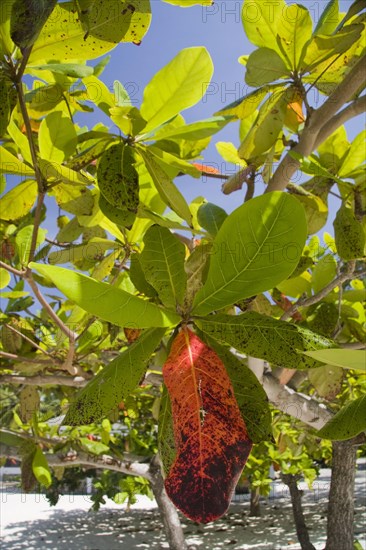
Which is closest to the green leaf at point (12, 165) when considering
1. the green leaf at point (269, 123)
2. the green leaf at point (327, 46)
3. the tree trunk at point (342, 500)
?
the green leaf at point (269, 123)

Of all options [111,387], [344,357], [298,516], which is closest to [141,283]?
[111,387]

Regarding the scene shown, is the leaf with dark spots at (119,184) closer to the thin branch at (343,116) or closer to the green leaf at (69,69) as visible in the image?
the green leaf at (69,69)

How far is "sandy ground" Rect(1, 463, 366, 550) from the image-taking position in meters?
6.14

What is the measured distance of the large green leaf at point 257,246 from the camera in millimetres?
492

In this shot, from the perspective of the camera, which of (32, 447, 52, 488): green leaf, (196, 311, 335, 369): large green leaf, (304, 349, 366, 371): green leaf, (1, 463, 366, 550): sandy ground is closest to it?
(304, 349, 366, 371): green leaf

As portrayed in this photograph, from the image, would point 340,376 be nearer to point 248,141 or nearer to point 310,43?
point 248,141

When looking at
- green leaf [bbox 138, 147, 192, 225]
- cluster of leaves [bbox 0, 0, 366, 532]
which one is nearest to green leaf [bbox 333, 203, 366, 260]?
cluster of leaves [bbox 0, 0, 366, 532]

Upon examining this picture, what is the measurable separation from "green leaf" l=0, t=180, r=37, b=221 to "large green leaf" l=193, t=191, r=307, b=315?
0.54m

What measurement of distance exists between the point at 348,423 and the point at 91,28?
A: 1.80 ft

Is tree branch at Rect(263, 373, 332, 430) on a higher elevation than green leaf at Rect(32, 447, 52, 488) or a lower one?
higher

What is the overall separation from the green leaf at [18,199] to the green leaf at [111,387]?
494mm

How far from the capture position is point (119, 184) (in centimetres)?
73

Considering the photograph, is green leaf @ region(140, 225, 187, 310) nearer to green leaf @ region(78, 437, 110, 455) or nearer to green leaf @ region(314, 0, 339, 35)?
green leaf @ region(314, 0, 339, 35)

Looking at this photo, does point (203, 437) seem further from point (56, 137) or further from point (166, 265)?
point (56, 137)
